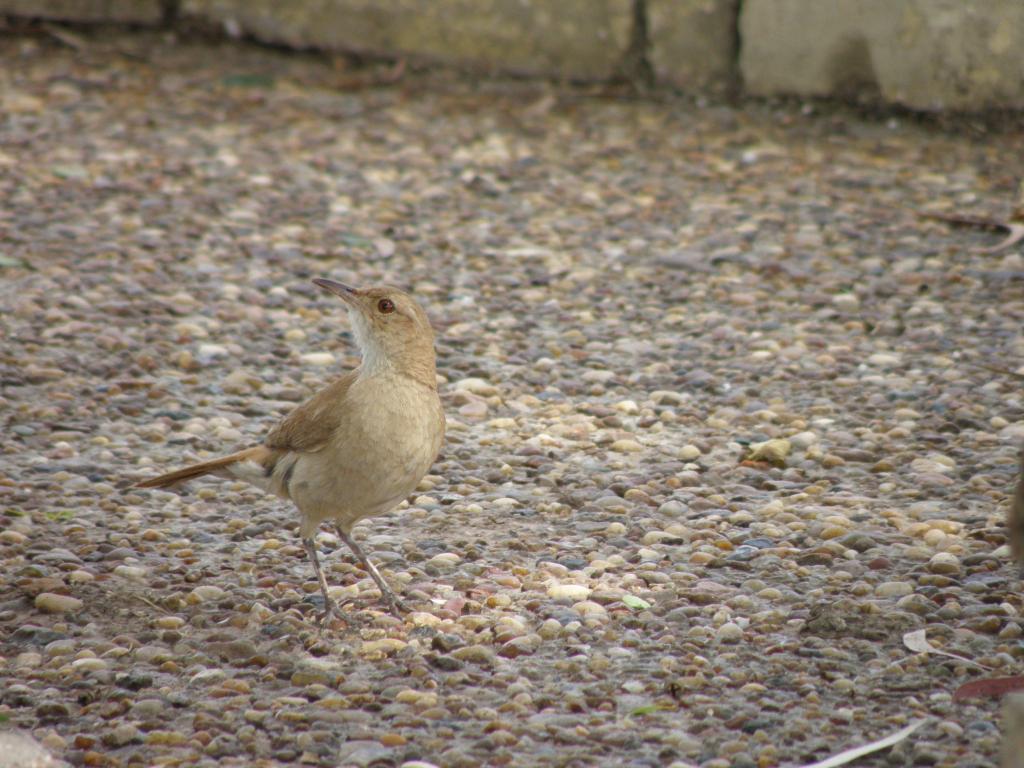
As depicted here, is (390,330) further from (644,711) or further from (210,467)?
(644,711)

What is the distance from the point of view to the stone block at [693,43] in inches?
384

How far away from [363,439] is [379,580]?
1.71 ft

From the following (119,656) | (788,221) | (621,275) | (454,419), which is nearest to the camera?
(119,656)

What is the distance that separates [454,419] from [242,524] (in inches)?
48.6

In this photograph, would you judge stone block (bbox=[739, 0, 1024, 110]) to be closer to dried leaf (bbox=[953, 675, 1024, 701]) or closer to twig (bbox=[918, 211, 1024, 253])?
twig (bbox=[918, 211, 1024, 253])

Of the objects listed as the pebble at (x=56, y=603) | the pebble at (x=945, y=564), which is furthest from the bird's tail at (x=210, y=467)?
the pebble at (x=945, y=564)

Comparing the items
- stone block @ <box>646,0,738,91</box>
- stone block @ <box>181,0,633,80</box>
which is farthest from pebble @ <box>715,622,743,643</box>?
stone block @ <box>181,0,633,80</box>

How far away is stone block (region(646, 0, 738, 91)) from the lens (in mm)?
9766

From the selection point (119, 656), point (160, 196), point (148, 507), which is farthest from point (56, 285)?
point (119, 656)

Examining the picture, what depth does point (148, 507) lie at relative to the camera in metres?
5.47

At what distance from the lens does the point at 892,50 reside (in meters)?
9.30

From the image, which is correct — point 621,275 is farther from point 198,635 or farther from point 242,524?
point 198,635

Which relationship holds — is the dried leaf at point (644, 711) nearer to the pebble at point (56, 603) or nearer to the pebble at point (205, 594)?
the pebble at point (205, 594)

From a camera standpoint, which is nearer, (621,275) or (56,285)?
(56,285)
